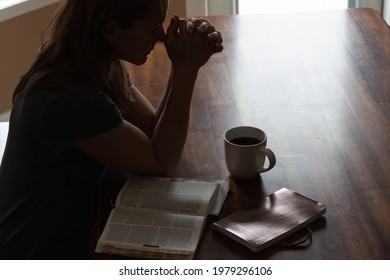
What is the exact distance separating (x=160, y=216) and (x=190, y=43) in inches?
16.9

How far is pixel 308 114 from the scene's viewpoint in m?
1.70

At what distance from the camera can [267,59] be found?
2.01 meters

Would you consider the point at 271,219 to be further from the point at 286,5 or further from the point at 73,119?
the point at 286,5

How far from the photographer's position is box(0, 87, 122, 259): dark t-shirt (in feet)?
4.51

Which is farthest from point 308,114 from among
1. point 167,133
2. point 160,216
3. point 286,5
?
point 286,5

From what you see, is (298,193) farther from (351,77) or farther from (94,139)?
(351,77)

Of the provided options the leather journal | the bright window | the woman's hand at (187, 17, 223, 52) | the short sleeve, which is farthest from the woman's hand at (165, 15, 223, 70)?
the bright window

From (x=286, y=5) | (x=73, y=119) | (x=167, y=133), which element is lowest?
(x=286, y=5)

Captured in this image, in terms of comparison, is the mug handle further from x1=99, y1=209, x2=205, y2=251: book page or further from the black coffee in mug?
x1=99, y1=209, x2=205, y2=251: book page

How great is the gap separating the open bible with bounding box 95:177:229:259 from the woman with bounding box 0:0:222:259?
6 centimetres

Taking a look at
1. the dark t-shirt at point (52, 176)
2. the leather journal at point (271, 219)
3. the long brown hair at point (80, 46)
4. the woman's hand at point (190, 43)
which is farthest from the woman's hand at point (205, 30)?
the leather journal at point (271, 219)

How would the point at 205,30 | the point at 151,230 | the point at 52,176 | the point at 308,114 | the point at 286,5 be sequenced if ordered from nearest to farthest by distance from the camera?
the point at 151,230 < the point at 52,176 < the point at 205,30 < the point at 308,114 < the point at 286,5
